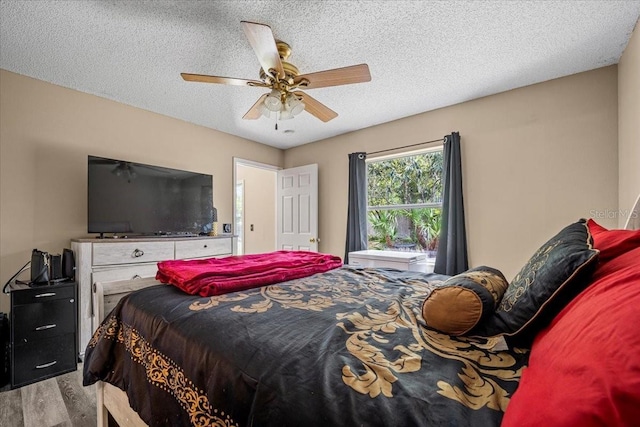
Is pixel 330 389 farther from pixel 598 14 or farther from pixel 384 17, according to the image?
pixel 598 14

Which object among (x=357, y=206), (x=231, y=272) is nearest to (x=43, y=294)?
(x=231, y=272)

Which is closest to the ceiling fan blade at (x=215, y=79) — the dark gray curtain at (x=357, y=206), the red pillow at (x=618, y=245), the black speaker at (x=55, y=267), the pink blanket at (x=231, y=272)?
the pink blanket at (x=231, y=272)

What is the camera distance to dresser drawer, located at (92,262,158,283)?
8.30 ft

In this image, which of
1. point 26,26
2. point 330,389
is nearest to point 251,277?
point 330,389

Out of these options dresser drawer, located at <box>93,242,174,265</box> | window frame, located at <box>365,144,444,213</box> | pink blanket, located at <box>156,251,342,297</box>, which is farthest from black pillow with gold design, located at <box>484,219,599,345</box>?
dresser drawer, located at <box>93,242,174,265</box>

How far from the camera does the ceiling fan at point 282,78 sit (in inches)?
69.2

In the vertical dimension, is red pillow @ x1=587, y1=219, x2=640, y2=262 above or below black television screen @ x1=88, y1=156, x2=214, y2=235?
below

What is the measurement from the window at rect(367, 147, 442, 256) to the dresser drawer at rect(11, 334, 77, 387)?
3.42 meters

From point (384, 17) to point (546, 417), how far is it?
217 cm

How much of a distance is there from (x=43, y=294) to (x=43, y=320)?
0.21 metres

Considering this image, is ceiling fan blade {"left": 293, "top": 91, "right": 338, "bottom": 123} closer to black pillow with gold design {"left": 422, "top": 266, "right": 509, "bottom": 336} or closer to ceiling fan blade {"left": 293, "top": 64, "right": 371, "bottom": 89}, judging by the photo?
ceiling fan blade {"left": 293, "top": 64, "right": 371, "bottom": 89}

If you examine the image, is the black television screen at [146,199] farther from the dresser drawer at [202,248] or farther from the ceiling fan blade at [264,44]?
the ceiling fan blade at [264,44]

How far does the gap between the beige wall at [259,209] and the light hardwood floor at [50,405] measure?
3382 mm

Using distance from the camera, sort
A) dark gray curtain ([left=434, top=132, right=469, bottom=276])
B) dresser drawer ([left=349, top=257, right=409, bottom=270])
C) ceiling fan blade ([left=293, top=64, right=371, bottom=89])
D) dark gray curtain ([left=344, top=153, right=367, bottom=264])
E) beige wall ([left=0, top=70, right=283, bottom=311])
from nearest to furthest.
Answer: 1. ceiling fan blade ([left=293, top=64, right=371, bottom=89])
2. beige wall ([left=0, top=70, right=283, bottom=311])
3. dark gray curtain ([left=434, top=132, right=469, bottom=276])
4. dresser drawer ([left=349, top=257, right=409, bottom=270])
5. dark gray curtain ([left=344, top=153, right=367, bottom=264])
